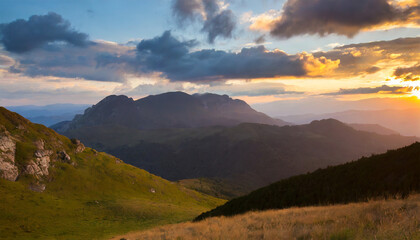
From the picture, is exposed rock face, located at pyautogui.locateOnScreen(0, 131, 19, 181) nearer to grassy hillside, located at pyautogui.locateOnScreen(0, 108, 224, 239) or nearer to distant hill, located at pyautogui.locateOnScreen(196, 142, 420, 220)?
grassy hillside, located at pyautogui.locateOnScreen(0, 108, 224, 239)

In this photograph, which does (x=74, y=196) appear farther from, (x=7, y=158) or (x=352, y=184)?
(x=352, y=184)

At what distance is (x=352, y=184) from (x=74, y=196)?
81644mm

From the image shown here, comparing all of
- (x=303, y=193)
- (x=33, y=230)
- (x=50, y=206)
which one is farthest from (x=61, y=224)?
(x=303, y=193)

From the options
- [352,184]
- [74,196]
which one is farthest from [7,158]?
[352,184]

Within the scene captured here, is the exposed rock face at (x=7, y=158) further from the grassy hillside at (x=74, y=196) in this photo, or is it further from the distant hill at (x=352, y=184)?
the distant hill at (x=352, y=184)

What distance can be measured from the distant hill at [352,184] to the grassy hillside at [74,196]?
1326 inches

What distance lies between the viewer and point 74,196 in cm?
8231

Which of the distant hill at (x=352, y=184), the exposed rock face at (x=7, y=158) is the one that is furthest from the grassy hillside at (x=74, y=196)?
the distant hill at (x=352, y=184)

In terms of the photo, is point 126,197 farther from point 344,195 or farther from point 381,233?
point 381,233

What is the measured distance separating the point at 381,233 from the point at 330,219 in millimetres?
5217

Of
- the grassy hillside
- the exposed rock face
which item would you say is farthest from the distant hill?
the exposed rock face

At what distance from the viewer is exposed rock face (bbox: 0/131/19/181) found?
73769 mm

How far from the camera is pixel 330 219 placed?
16.0 m

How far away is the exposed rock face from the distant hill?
69.9m
